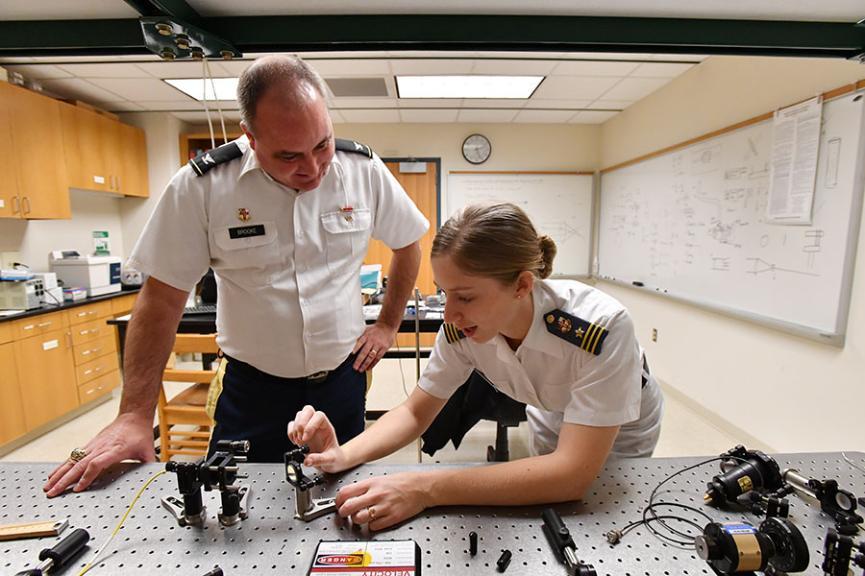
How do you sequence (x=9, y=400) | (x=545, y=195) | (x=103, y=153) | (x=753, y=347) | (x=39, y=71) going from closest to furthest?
(x=753, y=347) → (x=9, y=400) → (x=39, y=71) → (x=103, y=153) → (x=545, y=195)

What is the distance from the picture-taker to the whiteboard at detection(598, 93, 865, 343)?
2.03m

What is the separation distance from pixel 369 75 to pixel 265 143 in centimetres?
272

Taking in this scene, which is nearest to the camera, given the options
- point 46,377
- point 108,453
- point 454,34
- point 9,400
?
point 454,34

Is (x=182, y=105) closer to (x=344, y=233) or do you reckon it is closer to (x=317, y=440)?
(x=344, y=233)

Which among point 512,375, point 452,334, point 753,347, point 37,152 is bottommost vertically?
point 753,347

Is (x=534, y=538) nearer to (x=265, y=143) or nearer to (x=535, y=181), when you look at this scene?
(x=265, y=143)

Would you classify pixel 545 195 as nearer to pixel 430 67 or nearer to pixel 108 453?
pixel 430 67

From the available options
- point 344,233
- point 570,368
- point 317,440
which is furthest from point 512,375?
point 344,233

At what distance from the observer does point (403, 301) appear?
1418mm

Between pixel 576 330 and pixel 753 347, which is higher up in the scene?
pixel 576 330

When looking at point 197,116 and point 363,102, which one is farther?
point 197,116

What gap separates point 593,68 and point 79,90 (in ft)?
14.3

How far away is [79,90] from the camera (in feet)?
11.9

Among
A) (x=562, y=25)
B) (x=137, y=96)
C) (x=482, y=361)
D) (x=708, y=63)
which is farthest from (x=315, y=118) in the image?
(x=137, y=96)
